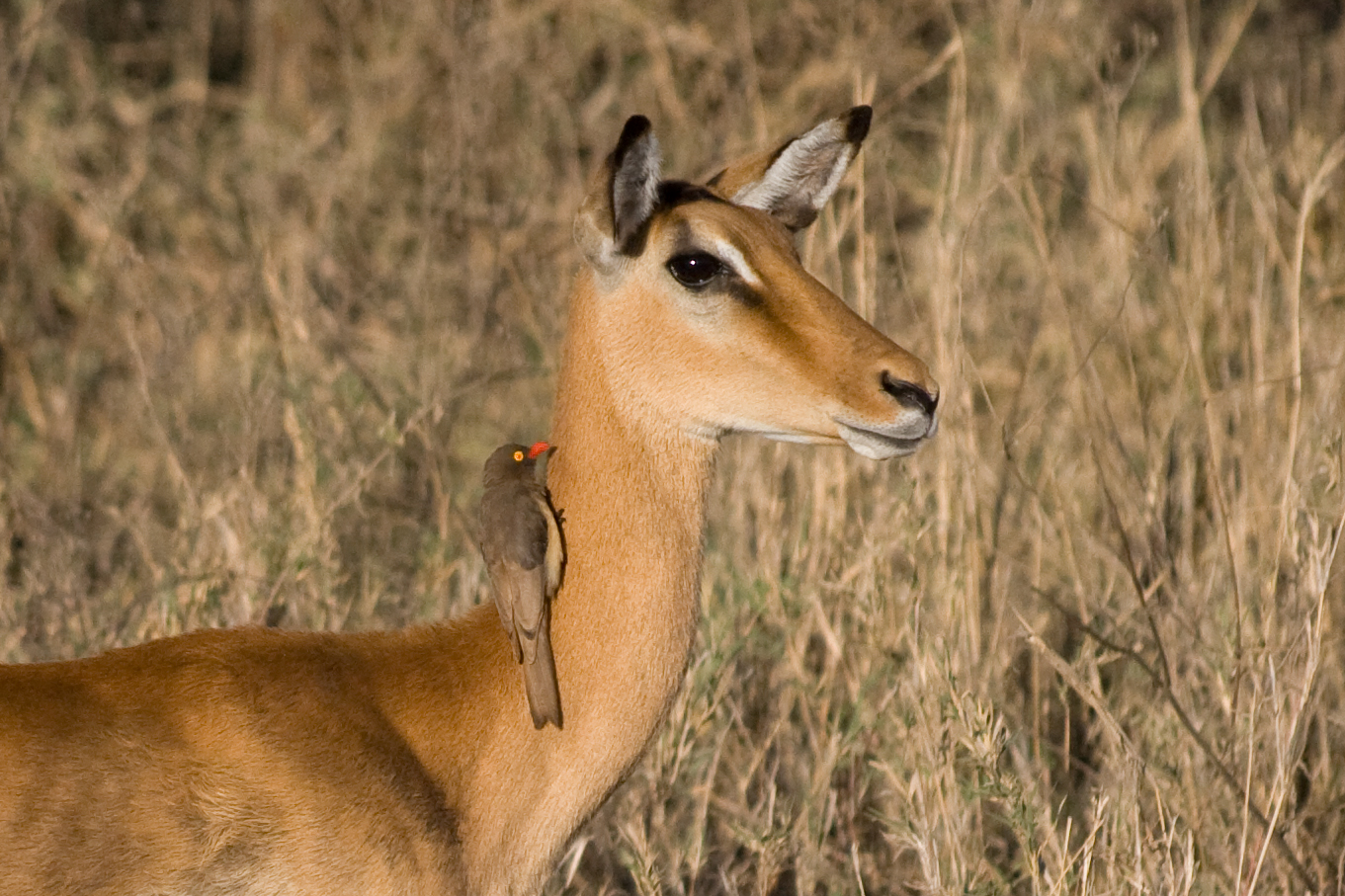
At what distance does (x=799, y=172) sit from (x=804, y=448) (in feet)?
6.65

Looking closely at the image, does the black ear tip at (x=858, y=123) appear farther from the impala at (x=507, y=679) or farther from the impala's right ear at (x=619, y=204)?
the impala's right ear at (x=619, y=204)

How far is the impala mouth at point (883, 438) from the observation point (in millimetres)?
3504

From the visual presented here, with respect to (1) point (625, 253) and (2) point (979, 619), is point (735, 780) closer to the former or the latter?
(2) point (979, 619)

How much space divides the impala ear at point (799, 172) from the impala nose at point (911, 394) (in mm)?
786

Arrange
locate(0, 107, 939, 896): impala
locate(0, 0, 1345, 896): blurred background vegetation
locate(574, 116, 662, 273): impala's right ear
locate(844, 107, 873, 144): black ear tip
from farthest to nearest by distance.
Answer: locate(0, 0, 1345, 896): blurred background vegetation → locate(844, 107, 873, 144): black ear tip → locate(574, 116, 662, 273): impala's right ear → locate(0, 107, 939, 896): impala

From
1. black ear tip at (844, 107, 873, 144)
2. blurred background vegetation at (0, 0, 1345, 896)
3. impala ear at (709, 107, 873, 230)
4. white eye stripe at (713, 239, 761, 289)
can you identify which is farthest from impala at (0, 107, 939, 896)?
blurred background vegetation at (0, 0, 1345, 896)

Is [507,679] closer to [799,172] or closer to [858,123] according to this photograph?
[799,172]

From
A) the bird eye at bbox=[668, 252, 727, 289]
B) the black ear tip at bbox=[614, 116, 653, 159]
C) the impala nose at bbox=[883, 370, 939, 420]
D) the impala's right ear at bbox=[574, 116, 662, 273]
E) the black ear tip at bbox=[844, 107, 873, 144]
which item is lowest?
the impala nose at bbox=[883, 370, 939, 420]

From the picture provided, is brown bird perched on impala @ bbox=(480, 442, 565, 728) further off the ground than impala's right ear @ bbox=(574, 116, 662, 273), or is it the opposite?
impala's right ear @ bbox=(574, 116, 662, 273)

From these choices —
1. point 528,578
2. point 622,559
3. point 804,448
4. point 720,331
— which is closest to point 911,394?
point 720,331

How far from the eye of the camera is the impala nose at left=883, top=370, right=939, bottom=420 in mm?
3504

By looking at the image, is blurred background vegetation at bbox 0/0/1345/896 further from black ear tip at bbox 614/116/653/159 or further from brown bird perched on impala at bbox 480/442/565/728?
black ear tip at bbox 614/116/653/159

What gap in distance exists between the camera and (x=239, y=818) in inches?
128

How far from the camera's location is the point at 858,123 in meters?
4.21
